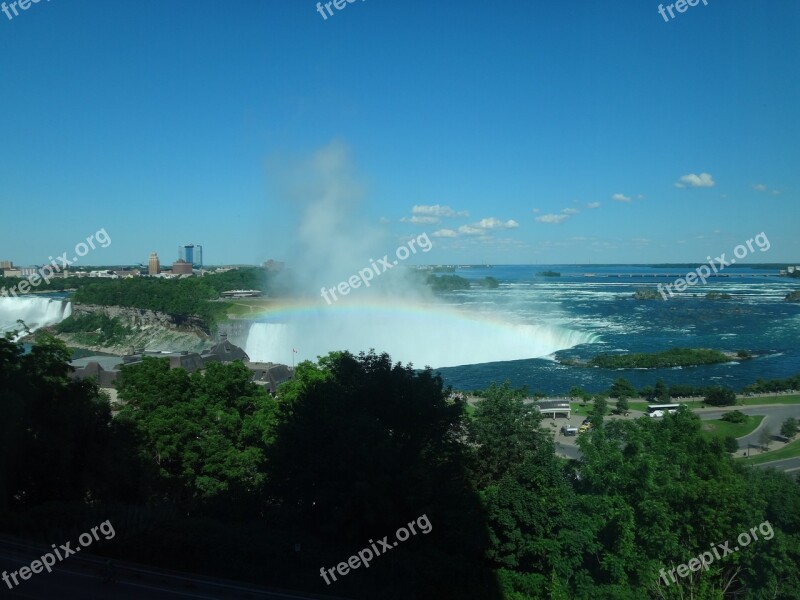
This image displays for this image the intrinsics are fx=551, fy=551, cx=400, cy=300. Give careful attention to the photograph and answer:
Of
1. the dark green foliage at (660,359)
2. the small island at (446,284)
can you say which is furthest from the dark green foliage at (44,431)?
the small island at (446,284)

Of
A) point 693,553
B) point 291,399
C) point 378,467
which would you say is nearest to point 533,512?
point 378,467

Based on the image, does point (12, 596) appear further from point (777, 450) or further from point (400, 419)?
point (777, 450)

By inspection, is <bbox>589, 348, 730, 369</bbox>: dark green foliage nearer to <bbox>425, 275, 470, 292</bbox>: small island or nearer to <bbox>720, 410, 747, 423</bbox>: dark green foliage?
<bbox>720, 410, 747, 423</bbox>: dark green foliage

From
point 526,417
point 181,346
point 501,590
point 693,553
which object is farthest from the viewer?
point 181,346

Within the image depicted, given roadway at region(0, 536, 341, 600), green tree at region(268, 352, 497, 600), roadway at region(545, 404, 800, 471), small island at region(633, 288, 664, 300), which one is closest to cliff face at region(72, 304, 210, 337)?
roadway at region(545, 404, 800, 471)

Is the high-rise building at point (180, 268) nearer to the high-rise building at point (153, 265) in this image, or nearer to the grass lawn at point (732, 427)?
the high-rise building at point (153, 265)

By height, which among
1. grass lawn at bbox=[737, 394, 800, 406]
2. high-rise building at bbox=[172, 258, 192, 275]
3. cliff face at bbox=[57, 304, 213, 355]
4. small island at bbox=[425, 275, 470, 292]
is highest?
high-rise building at bbox=[172, 258, 192, 275]

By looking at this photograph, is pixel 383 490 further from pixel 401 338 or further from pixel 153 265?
pixel 153 265
